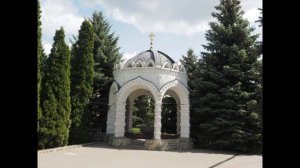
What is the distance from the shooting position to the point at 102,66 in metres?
24.0

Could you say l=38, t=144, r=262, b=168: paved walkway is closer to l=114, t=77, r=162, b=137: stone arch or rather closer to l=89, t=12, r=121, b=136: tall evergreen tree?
l=114, t=77, r=162, b=137: stone arch

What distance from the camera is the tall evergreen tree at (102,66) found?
74.4 feet

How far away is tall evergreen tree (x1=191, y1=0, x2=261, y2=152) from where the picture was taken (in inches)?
724

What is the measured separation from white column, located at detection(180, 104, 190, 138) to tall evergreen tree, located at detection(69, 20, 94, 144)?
571 centimetres

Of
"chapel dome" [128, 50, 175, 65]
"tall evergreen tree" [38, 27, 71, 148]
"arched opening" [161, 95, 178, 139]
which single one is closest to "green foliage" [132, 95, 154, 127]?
"arched opening" [161, 95, 178, 139]
